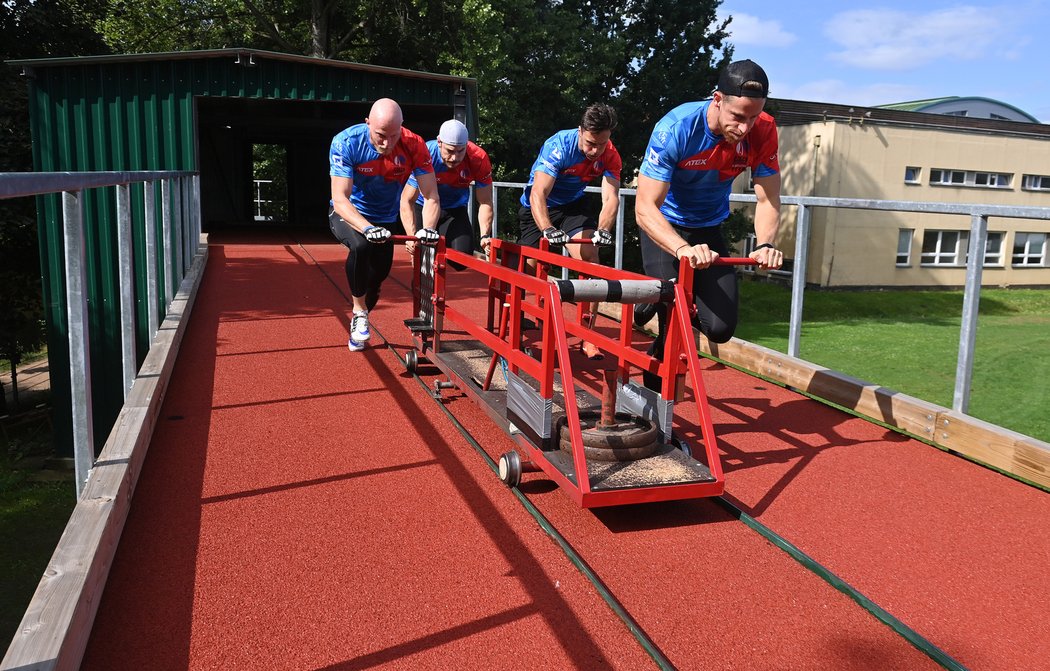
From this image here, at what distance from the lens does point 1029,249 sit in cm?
3419

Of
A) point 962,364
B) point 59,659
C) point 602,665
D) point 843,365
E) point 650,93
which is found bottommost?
point 843,365

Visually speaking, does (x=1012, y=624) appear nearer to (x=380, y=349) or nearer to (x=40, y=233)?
(x=380, y=349)

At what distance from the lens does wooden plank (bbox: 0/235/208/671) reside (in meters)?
2.23

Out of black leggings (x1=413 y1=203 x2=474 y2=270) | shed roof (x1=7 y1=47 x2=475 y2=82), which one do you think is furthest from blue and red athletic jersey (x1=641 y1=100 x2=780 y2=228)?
shed roof (x1=7 y1=47 x2=475 y2=82)

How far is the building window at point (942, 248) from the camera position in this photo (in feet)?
107

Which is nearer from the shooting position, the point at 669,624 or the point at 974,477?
the point at 669,624

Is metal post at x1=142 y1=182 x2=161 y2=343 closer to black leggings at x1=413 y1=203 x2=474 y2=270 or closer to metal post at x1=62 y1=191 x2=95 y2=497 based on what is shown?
black leggings at x1=413 y1=203 x2=474 y2=270

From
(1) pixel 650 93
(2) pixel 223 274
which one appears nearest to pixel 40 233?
(2) pixel 223 274

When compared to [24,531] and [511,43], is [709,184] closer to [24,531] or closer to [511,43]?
[24,531]

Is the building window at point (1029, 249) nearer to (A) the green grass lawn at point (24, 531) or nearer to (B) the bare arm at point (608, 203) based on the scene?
(B) the bare arm at point (608, 203)

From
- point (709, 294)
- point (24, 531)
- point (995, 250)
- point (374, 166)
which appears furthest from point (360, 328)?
point (995, 250)

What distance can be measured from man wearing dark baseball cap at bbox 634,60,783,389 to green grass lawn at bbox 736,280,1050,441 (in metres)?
8.64

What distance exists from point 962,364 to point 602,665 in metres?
3.01

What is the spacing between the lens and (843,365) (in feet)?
53.3
